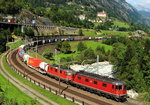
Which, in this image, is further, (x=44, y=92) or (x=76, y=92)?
(x=76, y=92)

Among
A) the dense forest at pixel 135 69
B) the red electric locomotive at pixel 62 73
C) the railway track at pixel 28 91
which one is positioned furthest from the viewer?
the dense forest at pixel 135 69

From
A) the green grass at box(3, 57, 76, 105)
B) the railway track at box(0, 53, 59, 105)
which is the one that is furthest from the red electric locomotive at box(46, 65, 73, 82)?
the railway track at box(0, 53, 59, 105)

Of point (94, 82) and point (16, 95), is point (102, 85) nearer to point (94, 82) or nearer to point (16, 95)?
point (94, 82)

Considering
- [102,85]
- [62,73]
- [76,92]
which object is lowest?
[76,92]

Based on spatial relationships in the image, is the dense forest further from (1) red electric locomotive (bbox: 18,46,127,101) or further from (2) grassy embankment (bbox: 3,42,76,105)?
(2) grassy embankment (bbox: 3,42,76,105)

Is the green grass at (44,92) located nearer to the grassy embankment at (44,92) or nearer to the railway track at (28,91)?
the grassy embankment at (44,92)

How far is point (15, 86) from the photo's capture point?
5219 cm

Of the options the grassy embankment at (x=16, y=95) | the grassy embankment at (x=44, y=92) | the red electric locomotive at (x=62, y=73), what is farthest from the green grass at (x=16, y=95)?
the red electric locomotive at (x=62, y=73)

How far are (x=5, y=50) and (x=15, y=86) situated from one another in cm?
5861

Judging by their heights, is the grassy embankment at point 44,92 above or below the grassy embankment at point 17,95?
below

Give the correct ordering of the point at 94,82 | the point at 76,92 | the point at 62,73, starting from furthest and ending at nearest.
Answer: the point at 62,73
the point at 76,92
the point at 94,82

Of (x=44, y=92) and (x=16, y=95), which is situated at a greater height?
(x=16, y=95)

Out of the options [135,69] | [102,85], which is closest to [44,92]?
[102,85]

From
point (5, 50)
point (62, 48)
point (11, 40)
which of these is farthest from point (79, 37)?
point (5, 50)
